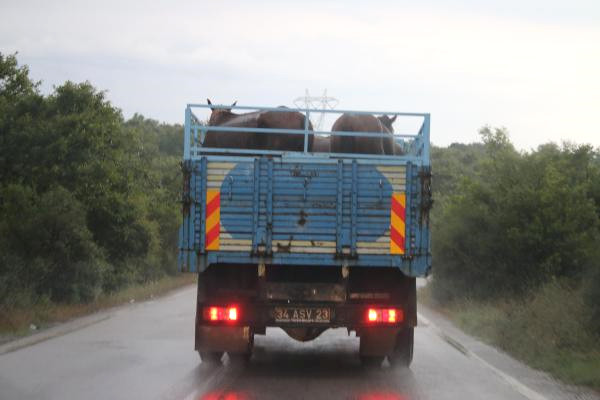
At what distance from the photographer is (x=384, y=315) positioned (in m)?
10.7

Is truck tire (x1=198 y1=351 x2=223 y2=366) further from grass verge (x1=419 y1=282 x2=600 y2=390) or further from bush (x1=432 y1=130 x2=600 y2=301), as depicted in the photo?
bush (x1=432 y1=130 x2=600 y2=301)

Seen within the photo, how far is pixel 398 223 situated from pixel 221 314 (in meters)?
2.40

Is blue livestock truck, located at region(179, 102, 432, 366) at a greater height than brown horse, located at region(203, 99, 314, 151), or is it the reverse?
brown horse, located at region(203, 99, 314, 151)

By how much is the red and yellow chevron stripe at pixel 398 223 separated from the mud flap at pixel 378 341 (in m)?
1.14

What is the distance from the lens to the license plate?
34.6 ft

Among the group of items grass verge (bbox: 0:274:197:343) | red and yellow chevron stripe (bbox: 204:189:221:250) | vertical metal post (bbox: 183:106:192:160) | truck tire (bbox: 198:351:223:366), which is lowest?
grass verge (bbox: 0:274:197:343)

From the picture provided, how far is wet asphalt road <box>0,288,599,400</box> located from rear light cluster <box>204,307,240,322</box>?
688mm

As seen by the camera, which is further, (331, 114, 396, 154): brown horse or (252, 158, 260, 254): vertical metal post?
(331, 114, 396, 154): brown horse

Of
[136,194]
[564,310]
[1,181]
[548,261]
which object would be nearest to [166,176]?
[136,194]

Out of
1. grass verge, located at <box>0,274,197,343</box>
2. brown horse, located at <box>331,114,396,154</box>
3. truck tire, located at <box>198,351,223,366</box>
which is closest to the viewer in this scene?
truck tire, located at <box>198,351,223,366</box>

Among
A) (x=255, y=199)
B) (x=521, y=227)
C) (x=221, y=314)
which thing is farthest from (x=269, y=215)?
(x=521, y=227)

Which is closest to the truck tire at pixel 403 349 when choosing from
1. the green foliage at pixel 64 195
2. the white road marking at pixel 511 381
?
the white road marking at pixel 511 381

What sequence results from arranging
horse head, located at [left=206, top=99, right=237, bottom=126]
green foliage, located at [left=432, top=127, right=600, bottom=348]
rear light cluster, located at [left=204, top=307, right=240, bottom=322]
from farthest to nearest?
green foliage, located at [left=432, top=127, right=600, bottom=348] → horse head, located at [left=206, top=99, right=237, bottom=126] → rear light cluster, located at [left=204, top=307, right=240, bottom=322]

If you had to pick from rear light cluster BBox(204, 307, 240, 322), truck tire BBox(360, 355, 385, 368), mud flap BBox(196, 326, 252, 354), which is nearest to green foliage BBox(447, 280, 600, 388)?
truck tire BBox(360, 355, 385, 368)
